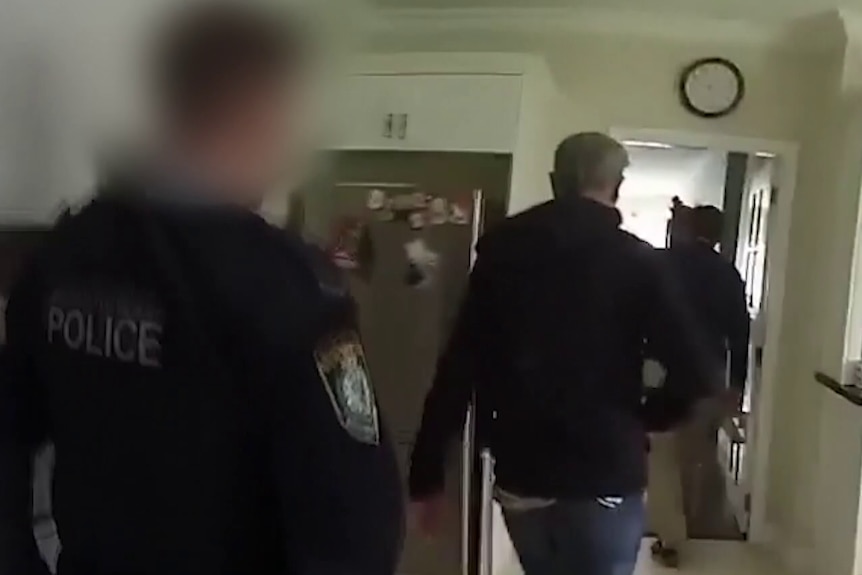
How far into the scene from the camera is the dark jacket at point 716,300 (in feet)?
6.04

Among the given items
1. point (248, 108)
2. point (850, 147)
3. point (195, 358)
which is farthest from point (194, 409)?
point (850, 147)

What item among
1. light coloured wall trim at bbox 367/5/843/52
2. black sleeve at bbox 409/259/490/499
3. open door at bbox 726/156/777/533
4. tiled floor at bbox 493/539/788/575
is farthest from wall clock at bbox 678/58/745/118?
black sleeve at bbox 409/259/490/499

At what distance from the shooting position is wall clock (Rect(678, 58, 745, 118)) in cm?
314

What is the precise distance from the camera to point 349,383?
0.75 m

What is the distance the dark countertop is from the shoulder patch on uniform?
2214 mm

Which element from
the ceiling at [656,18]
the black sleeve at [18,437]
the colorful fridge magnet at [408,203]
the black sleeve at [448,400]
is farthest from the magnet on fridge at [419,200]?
the black sleeve at [18,437]

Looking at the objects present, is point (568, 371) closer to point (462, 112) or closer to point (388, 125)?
point (388, 125)

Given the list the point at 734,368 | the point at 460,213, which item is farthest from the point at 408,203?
the point at 734,368

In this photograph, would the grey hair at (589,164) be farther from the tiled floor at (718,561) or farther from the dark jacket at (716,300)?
the tiled floor at (718,561)

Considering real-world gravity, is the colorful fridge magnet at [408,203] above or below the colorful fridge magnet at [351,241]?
above

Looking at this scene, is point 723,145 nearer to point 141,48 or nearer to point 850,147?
point 850,147

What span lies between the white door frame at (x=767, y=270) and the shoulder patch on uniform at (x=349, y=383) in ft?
8.25

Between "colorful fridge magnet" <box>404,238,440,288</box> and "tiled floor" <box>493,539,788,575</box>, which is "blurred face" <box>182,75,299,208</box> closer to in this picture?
"colorful fridge magnet" <box>404,238,440,288</box>

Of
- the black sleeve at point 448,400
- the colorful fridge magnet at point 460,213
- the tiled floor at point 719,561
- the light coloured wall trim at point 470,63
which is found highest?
the light coloured wall trim at point 470,63
